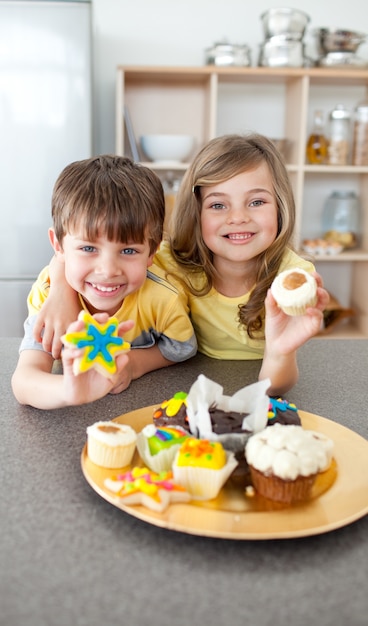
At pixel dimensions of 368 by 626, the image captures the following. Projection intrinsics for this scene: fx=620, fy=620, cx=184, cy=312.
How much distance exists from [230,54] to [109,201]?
220 cm

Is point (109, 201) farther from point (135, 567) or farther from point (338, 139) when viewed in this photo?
point (338, 139)

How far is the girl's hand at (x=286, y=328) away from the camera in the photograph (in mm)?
998

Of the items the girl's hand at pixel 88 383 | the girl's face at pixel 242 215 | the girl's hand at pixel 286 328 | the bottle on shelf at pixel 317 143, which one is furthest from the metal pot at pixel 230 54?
the girl's hand at pixel 88 383

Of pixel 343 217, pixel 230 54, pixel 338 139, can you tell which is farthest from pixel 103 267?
pixel 343 217

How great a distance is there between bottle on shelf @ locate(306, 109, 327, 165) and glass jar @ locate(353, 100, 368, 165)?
0.16 metres

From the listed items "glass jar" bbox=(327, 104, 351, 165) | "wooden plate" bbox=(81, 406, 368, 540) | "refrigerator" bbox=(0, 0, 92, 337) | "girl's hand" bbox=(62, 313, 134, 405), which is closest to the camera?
"wooden plate" bbox=(81, 406, 368, 540)

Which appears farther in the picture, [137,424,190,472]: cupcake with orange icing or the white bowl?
the white bowl

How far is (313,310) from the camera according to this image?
956 mm

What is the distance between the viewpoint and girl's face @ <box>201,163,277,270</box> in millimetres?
1346

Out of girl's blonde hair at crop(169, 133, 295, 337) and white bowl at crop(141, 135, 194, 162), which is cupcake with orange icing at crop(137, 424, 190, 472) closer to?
girl's blonde hair at crop(169, 133, 295, 337)

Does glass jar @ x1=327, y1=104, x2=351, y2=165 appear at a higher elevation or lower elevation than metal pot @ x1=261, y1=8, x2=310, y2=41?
lower

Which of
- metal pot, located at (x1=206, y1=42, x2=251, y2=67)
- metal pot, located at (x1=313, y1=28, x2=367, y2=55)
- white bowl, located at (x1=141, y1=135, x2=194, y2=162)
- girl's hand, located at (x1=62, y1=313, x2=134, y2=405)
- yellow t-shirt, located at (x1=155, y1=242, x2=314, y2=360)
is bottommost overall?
yellow t-shirt, located at (x1=155, y1=242, x2=314, y2=360)

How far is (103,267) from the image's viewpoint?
1093 millimetres

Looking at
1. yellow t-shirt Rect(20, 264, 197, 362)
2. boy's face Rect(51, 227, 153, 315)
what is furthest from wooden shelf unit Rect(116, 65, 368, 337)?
boy's face Rect(51, 227, 153, 315)
